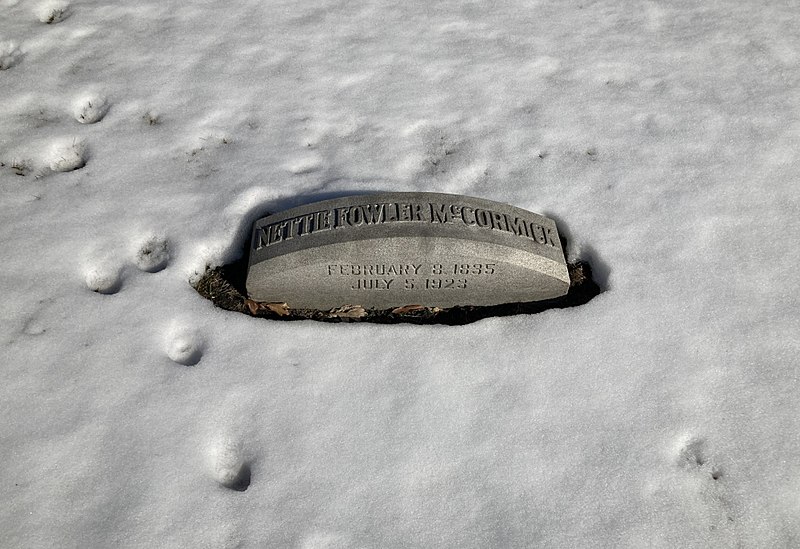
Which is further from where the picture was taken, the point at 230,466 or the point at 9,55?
the point at 9,55

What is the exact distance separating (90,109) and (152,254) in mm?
1494

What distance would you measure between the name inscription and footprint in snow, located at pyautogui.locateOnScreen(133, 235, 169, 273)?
62cm

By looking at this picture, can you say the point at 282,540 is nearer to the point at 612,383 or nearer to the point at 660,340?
the point at 612,383

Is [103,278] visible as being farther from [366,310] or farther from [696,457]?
[696,457]

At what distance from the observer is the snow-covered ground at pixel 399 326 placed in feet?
7.97

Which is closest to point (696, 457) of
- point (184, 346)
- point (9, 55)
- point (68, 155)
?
point (184, 346)

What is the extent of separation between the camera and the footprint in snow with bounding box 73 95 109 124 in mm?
3955

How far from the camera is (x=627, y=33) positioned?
4.57 meters

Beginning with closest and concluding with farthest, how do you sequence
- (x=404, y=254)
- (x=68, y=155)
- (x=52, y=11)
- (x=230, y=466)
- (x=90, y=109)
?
(x=230, y=466) < (x=404, y=254) < (x=68, y=155) < (x=90, y=109) < (x=52, y=11)

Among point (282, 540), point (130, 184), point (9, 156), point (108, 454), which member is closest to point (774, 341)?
point (282, 540)

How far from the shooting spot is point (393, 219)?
2.93 metres

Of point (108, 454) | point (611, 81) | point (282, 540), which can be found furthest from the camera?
point (611, 81)

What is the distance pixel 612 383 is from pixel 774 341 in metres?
0.90

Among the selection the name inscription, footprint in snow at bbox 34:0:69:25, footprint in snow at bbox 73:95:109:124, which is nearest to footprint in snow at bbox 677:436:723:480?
the name inscription
